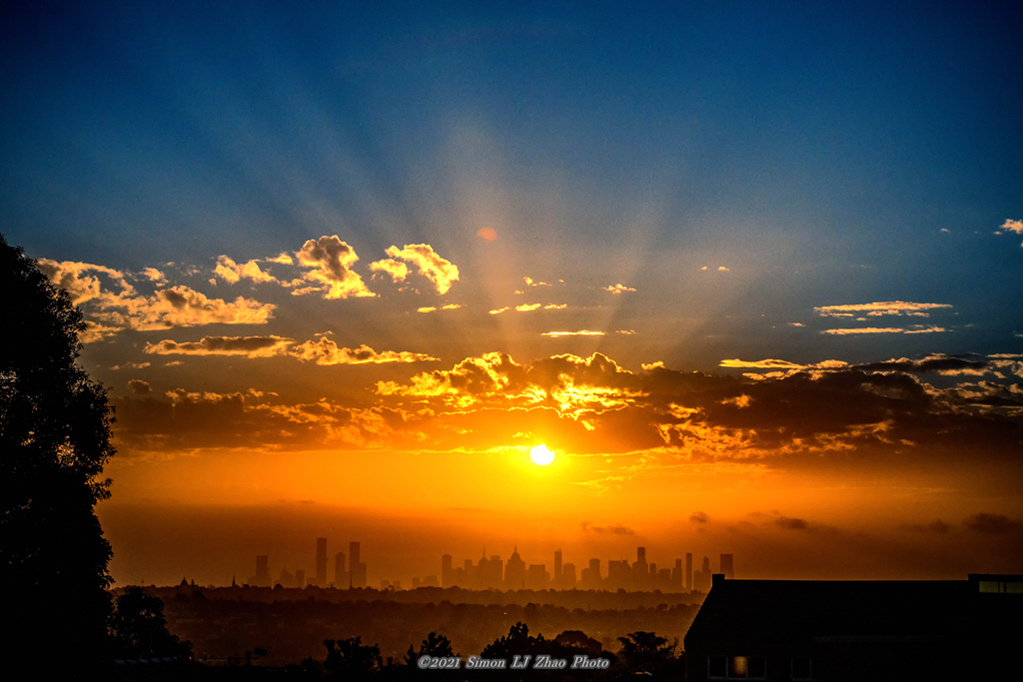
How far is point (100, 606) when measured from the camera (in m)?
32.3

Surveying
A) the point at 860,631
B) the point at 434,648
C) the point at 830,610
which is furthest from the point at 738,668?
the point at 434,648

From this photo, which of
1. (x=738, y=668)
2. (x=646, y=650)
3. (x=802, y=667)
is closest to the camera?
(x=802, y=667)

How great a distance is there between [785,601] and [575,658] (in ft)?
161

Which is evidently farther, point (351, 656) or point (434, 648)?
point (434, 648)

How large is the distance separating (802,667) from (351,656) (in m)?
63.8

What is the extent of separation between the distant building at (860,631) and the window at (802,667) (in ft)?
0.22

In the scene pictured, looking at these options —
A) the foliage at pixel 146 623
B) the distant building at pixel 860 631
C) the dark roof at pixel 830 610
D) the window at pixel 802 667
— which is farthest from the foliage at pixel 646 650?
the foliage at pixel 146 623

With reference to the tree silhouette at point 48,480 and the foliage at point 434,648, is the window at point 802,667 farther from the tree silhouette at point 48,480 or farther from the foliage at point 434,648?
the foliage at point 434,648

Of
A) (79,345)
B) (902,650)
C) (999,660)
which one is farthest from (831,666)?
(79,345)

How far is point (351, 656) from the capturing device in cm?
10675

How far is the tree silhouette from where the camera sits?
29.8 metres

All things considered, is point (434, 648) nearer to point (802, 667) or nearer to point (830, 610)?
point (802, 667)

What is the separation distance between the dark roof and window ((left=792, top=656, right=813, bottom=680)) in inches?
49.6

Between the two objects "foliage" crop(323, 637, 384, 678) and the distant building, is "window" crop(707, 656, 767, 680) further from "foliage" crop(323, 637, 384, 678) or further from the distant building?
"foliage" crop(323, 637, 384, 678)
